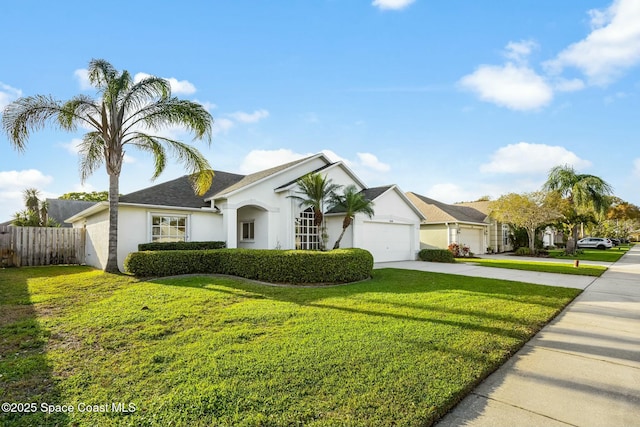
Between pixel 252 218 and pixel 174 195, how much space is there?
161 inches

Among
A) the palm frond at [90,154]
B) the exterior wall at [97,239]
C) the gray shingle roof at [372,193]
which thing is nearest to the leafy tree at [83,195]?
the exterior wall at [97,239]

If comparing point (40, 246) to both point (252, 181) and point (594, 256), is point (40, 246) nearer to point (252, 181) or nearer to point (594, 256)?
point (252, 181)

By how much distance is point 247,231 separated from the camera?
1814 centimetres

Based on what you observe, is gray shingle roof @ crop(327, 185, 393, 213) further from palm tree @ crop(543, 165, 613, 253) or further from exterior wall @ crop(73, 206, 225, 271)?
palm tree @ crop(543, 165, 613, 253)

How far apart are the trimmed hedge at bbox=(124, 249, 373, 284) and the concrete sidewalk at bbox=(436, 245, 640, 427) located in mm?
6192

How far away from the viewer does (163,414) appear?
3.19m

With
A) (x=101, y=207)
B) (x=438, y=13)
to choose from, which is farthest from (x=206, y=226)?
(x=438, y=13)

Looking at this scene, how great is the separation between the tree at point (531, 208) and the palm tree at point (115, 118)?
2350cm

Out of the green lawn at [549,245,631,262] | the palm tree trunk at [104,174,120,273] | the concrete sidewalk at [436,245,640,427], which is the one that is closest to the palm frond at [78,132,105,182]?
the palm tree trunk at [104,174,120,273]

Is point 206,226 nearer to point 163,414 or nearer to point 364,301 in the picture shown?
point 364,301

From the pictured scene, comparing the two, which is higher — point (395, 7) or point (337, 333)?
point (395, 7)

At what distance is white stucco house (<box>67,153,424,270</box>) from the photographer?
1434 cm

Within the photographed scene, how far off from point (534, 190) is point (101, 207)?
29842 mm

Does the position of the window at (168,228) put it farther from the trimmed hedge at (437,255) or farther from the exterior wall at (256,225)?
the trimmed hedge at (437,255)
